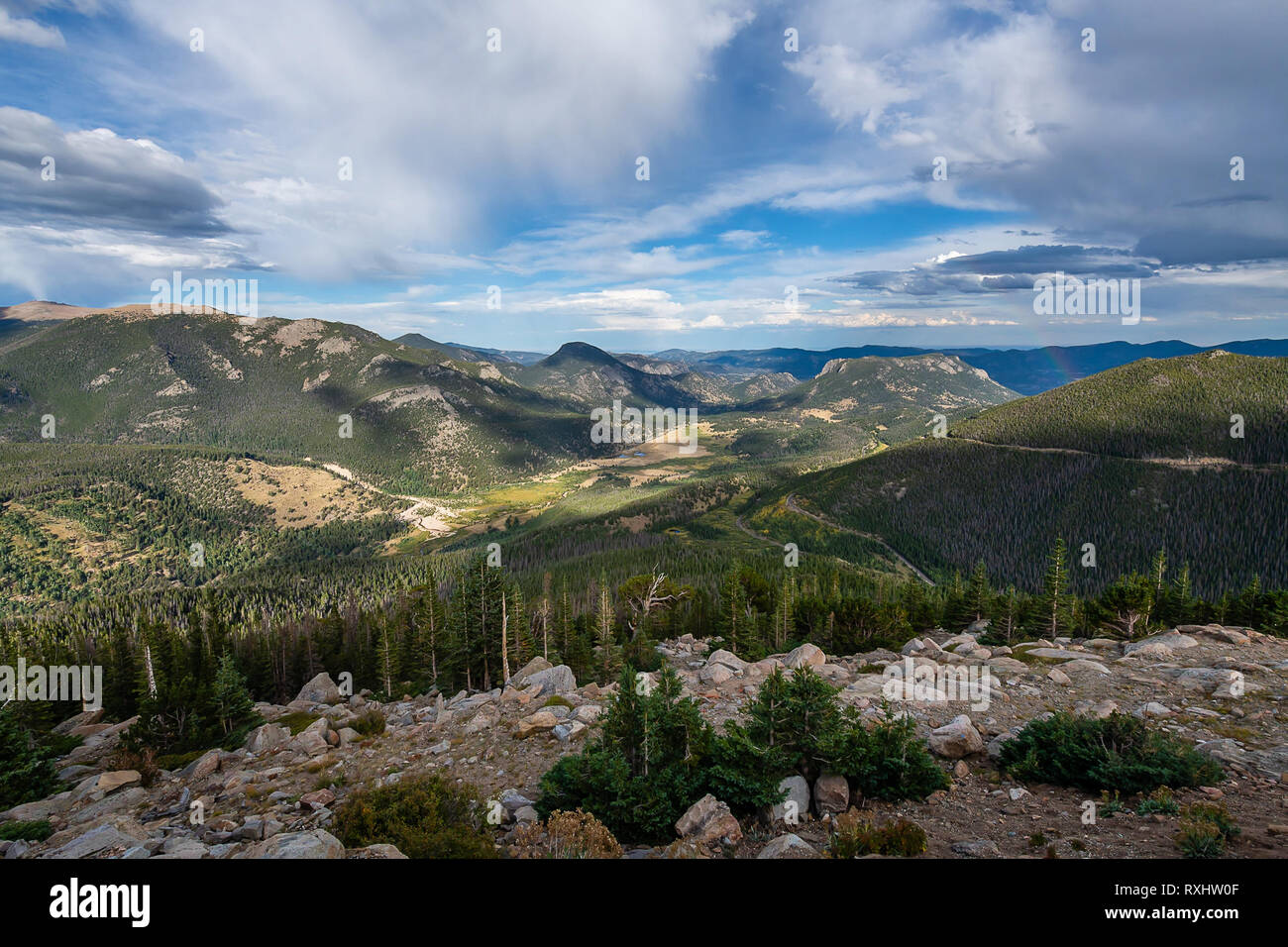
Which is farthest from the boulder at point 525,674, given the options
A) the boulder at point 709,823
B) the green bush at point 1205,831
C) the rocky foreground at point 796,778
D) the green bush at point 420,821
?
the green bush at point 1205,831

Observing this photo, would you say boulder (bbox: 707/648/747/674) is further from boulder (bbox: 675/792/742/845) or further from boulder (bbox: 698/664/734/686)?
boulder (bbox: 675/792/742/845)

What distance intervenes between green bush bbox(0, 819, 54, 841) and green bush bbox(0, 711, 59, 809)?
7.62 m

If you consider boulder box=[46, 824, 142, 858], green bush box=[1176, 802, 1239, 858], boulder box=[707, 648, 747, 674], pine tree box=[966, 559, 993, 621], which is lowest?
pine tree box=[966, 559, 993, 621]

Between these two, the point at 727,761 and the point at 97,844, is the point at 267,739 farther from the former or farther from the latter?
the point at 727,761

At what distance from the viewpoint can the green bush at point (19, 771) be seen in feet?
74.6

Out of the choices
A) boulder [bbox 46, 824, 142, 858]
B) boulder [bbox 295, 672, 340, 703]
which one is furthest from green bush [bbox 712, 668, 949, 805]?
boulder [bbox 295, 672, 340, 703]

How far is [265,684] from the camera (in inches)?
2341

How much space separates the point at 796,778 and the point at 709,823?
3.03m

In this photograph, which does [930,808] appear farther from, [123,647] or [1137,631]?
[123,647]

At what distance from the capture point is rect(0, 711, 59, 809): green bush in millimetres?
22750

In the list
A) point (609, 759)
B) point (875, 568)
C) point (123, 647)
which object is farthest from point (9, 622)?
point (875, 568)

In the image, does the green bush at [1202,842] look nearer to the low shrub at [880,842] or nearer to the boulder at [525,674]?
the low shrub at [880,842]

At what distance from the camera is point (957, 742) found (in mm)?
17219
